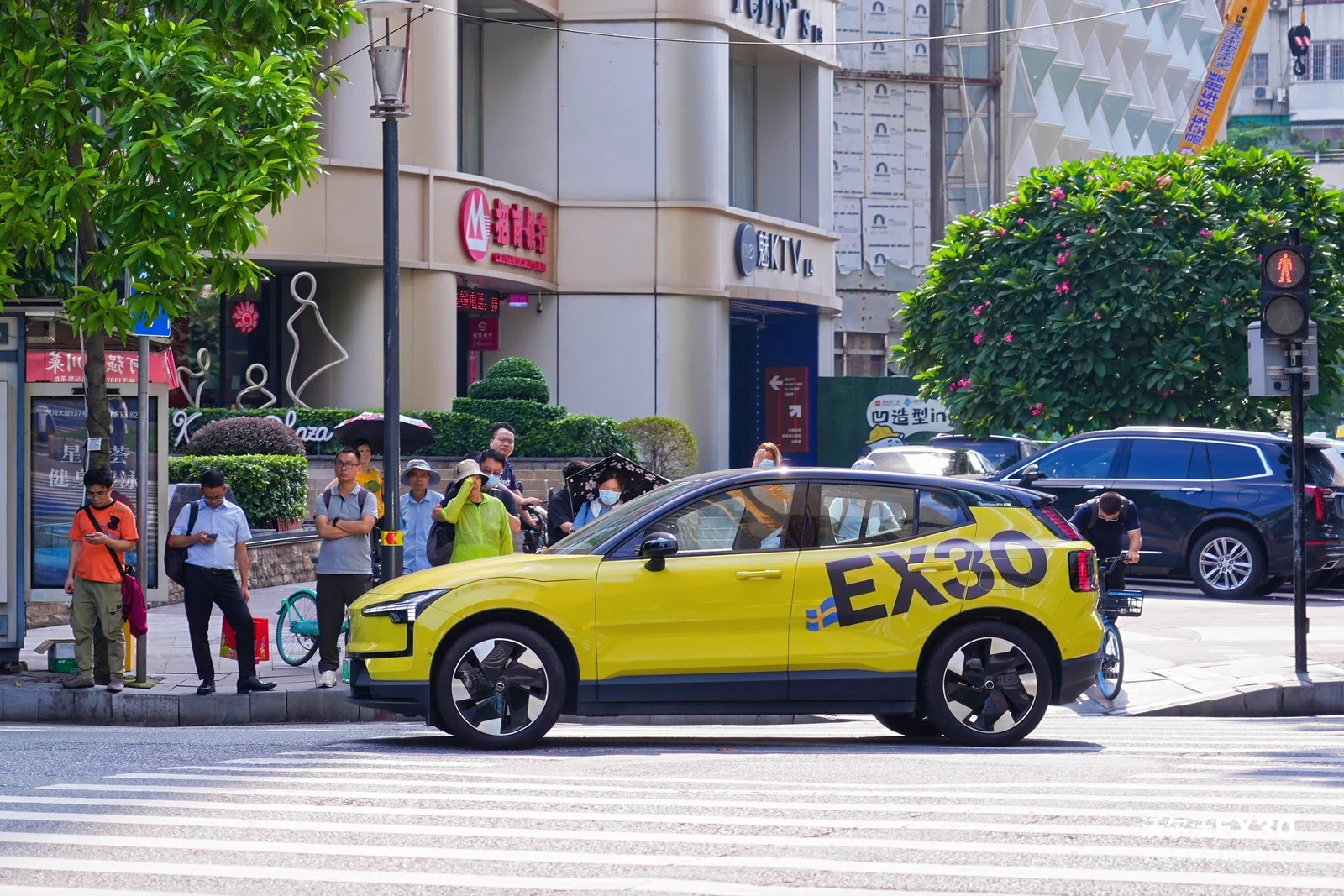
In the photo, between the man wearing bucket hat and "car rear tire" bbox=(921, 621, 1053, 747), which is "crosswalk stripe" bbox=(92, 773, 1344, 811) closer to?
"car rear tire" bbox=(921, 621, 1053, 747)

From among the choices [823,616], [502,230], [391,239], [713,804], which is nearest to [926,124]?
[502,230]

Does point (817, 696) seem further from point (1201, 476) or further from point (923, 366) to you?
point (923, 366)

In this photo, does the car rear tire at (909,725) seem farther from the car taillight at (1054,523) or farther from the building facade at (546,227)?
the building facade at (546,227)

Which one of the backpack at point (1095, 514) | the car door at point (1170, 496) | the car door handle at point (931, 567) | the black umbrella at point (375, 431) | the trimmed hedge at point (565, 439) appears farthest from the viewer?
the trimmed hedge at point (565, 439)

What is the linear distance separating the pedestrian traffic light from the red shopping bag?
306 inches

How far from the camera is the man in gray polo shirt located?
1336 centimetres

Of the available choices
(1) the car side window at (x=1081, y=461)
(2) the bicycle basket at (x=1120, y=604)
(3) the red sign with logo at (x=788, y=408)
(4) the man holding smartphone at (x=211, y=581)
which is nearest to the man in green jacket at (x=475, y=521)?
(4) the man holding smartphone at (x=211, y=581)

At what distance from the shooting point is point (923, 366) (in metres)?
30.8

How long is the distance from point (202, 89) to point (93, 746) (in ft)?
16.2

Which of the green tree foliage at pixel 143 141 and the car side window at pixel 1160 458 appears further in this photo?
the car side window at pixel 1160 458

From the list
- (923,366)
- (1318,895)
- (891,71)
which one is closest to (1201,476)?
(923,366)

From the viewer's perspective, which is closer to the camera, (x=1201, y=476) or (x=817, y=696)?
(x=817, y=696)

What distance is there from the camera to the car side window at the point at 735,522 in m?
10.2

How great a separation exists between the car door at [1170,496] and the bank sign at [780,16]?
17654mm
